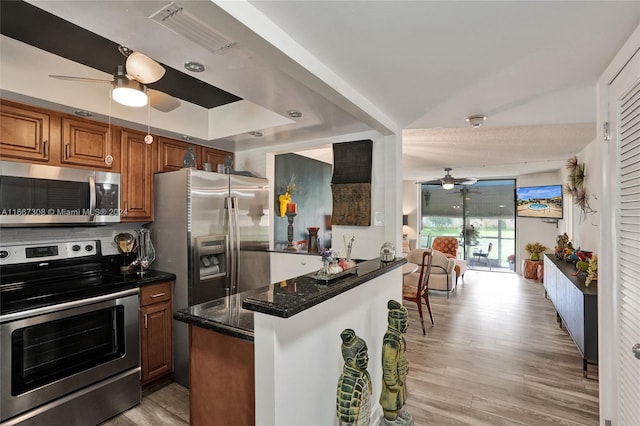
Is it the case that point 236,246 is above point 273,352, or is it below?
above

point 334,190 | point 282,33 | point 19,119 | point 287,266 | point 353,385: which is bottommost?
point 353,385

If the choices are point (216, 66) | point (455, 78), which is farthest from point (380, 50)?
point (216, 66)

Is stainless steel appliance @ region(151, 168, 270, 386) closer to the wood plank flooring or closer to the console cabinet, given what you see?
the wood plank flooring

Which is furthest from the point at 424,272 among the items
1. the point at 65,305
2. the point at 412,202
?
the point at 412,202

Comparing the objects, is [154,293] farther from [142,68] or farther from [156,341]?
[142,68]

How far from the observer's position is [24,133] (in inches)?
82.9

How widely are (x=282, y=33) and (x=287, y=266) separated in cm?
241

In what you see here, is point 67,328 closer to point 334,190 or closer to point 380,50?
point 334,190

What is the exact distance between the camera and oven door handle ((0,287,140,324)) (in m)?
1.80

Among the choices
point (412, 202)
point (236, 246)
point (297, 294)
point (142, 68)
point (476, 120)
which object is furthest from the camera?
point (412, 202)

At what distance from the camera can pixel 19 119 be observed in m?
2.08

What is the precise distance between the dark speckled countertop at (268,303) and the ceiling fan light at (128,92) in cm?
129

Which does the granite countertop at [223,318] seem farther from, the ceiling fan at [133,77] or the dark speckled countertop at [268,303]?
the ceiling fan at [133,77]

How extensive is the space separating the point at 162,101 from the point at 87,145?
678mm
